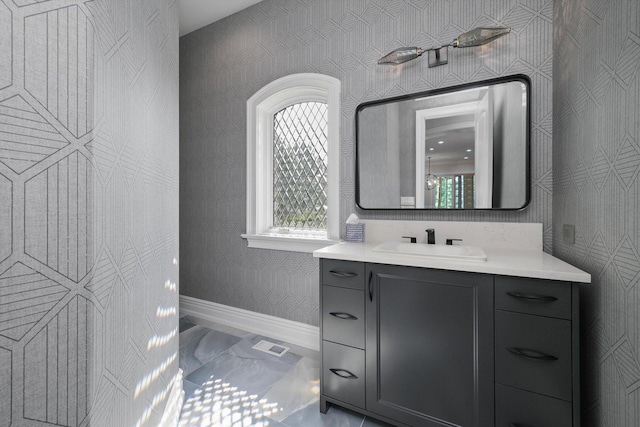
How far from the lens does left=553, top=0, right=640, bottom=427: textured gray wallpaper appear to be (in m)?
0.97

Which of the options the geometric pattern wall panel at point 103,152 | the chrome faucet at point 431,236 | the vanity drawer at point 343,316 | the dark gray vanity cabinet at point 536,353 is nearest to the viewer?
the geometric pattern wall panel at point 103,152

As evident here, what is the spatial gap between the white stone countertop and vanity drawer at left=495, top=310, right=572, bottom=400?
0.18 m

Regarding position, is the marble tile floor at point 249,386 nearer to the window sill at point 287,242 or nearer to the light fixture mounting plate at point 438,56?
the window sill at point 287,242

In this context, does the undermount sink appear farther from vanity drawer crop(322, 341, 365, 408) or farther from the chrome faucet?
vanity drawer crop(322, 341, 365, 408)

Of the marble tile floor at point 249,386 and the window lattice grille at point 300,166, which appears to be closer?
the marble tile floor at point 249,386

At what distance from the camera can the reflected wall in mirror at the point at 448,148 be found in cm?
167

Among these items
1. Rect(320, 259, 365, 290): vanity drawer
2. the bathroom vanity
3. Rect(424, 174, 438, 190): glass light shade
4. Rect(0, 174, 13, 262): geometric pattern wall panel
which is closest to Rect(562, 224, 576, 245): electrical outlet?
the bathroom vanity

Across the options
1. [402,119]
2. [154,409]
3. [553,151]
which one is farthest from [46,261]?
[553,151]

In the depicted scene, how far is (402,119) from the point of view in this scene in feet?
6.40

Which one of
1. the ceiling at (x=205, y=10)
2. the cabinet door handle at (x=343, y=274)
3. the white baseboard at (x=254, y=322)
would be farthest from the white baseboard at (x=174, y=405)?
the ceiling at (x=205, y=10)

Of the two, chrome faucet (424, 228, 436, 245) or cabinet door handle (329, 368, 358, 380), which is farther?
chrome faucet (424, 228, 436, 245)

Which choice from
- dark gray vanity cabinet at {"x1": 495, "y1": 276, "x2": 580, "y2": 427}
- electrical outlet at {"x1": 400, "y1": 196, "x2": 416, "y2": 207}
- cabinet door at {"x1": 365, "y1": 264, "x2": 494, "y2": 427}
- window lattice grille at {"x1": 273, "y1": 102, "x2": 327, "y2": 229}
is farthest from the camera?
window lattice grille at {"x1": 273, "y1": 102, "x2": 327, "y2": 229}

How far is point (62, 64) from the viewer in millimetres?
786

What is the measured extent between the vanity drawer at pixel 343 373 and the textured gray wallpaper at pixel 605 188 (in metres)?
0.98
